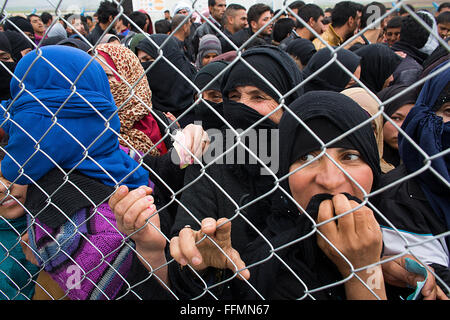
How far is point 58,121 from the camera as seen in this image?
58.1 inches

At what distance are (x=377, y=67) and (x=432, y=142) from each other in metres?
2.52

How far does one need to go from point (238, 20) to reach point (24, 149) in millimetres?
5771

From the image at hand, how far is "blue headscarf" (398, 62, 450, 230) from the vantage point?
1472 mm

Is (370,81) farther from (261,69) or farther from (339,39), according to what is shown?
(261,69)

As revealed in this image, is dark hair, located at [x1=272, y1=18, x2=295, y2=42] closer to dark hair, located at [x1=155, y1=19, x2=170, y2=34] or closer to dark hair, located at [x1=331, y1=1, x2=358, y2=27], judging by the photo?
dark hair, located at [x1=331, y1=1, x2=358, y2=27]

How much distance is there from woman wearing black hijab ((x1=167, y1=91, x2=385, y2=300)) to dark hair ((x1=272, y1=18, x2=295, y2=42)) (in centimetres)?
502

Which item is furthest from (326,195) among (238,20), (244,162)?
(238,20)

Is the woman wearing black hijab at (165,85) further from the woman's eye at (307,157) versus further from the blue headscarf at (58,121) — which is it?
the woman's eye at (307,157)

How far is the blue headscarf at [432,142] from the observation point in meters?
1.47

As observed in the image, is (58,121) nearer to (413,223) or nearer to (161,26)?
(413,223)

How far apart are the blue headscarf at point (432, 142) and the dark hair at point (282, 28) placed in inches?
185

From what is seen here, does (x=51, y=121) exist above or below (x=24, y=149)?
above

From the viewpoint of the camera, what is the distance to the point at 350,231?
38.1 inches

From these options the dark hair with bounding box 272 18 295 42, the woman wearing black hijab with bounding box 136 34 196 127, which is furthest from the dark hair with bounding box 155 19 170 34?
the woman wearing black hijab with bounding box 136 34 196 127
